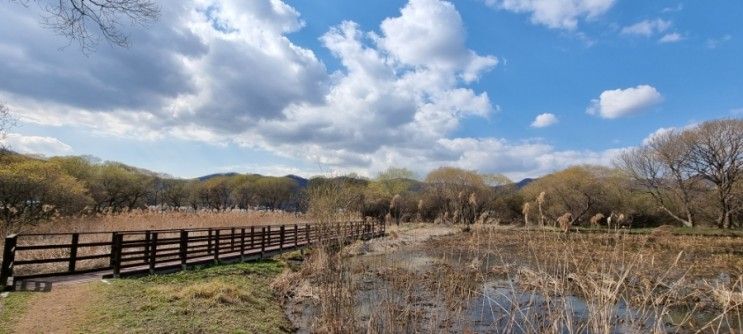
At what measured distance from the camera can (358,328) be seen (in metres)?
5.46

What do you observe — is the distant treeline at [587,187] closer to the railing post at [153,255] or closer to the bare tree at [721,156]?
the bare tree at [721,156]

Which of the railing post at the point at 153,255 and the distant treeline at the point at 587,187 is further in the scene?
the distant treeline at the point at 587,187

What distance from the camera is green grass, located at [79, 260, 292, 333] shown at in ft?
24.6

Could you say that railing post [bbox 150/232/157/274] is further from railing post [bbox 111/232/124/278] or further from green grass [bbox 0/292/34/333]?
green grass [bbox 0/292/34/333]

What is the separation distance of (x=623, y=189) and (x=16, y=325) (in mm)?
57003

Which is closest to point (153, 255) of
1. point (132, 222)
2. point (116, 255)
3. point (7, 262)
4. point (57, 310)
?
point (116, 255)

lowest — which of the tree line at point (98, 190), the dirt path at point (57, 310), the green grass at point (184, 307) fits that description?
the green grass at point (184, 307)

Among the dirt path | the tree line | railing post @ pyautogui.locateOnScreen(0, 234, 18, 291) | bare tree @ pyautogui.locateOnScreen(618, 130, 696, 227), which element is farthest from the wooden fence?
bare tree @ pyautogui.locateOnScreen(618, 130, 696, 227)

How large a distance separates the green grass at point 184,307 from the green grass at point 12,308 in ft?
3.16

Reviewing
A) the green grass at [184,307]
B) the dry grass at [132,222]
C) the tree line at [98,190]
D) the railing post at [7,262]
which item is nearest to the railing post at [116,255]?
the green grass at [184,307]

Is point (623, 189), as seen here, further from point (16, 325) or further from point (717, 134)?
point (16, 325)

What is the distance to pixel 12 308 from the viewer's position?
25.0 ft

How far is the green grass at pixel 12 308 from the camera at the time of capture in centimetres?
671

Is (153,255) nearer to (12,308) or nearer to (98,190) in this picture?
(12,308)
